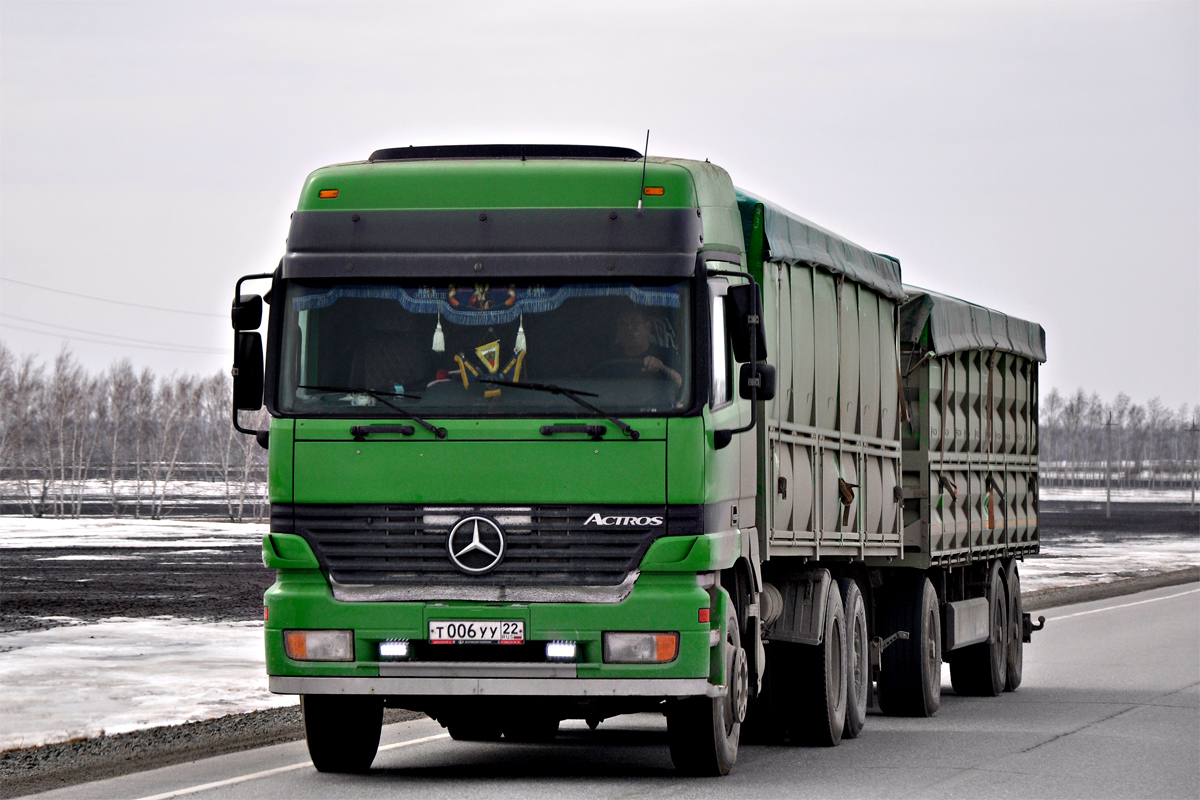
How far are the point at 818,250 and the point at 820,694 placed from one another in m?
3.00

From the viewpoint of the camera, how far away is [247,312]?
9.49 metres

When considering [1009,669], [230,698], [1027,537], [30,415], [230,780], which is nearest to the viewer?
[230,780]

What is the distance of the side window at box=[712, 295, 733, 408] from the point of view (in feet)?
31.0

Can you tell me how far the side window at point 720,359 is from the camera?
31.0ft

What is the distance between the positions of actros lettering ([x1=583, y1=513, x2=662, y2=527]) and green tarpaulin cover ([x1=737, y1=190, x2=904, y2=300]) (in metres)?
2.41

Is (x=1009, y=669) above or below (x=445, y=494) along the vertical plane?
below

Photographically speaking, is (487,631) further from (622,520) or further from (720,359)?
(720,359)

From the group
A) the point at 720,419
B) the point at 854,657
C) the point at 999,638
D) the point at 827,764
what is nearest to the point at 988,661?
the point at 999,638

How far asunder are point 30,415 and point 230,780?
106m

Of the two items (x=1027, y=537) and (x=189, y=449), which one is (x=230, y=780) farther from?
(x=189, y=449)

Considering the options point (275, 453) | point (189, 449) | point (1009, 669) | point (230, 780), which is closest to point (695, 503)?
point (275, 453)

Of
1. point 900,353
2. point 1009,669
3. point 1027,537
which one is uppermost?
point 900,353

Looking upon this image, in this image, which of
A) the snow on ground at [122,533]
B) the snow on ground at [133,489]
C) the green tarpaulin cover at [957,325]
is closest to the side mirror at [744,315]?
the green tarpaulin cover at [957,325]

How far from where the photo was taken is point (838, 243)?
12.9 m
